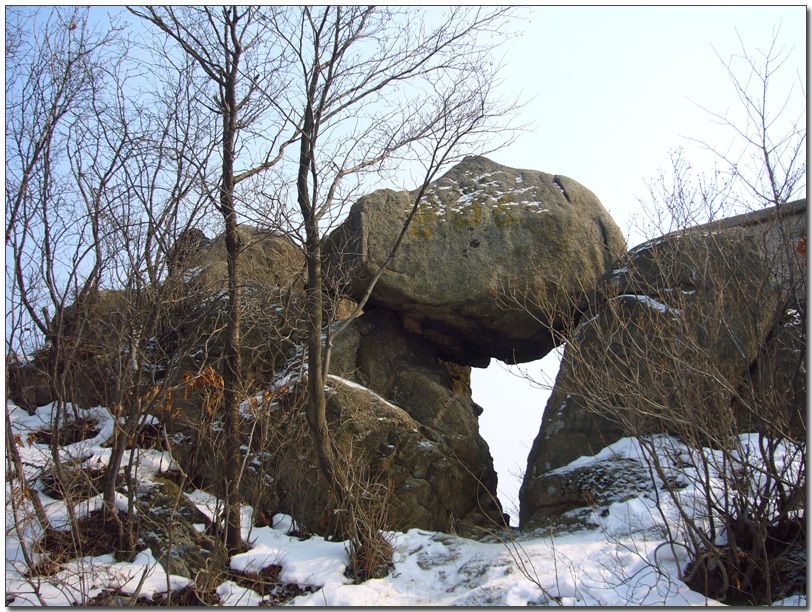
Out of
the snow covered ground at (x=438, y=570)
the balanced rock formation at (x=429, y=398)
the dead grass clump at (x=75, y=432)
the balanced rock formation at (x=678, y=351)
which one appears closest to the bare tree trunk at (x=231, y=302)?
the snow covered ground at (x=438, y=570)

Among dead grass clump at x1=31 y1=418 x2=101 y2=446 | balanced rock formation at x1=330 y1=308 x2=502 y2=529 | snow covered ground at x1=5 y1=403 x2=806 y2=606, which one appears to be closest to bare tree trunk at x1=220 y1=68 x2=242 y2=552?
snow covered ground at x1=5 y1=403 x2=806 y2=606

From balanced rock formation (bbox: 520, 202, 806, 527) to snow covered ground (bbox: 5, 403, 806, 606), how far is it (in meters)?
0.84

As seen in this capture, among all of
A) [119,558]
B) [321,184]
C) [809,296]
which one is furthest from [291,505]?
[809,296]

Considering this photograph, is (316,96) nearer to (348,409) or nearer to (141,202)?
(141,202)

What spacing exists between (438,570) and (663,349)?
2.40 metres

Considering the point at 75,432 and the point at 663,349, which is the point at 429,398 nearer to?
the point at 663,349

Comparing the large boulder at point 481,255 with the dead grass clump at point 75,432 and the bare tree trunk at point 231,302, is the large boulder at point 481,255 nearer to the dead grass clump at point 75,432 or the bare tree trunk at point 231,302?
the bare tree trunk at point 231,302

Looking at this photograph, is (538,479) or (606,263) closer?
(538,479)

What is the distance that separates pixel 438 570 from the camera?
4781 mm

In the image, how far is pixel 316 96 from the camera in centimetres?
581

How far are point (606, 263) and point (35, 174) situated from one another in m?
6.49

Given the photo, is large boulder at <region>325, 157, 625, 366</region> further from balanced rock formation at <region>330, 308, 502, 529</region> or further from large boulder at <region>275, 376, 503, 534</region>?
large boulder at <region>275, 376, 503, 534</region>

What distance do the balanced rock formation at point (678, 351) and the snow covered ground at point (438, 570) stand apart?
84 cm

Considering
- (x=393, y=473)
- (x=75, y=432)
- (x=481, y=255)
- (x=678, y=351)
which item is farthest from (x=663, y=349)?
(x=75, y=432)
